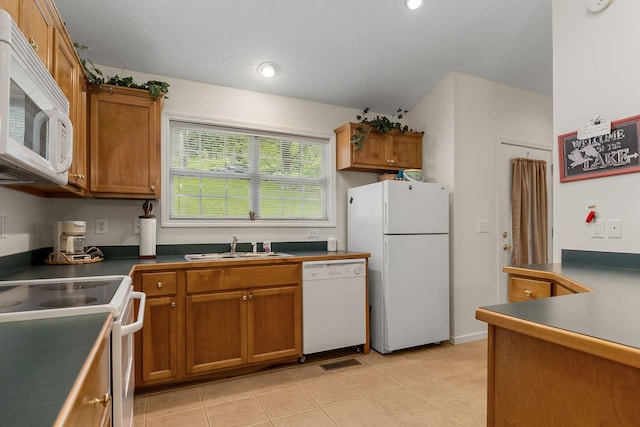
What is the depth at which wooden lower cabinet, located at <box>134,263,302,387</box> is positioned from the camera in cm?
235

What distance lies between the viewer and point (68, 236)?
7.80 feet

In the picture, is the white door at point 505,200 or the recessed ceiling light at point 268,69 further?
the white door at point 505,200

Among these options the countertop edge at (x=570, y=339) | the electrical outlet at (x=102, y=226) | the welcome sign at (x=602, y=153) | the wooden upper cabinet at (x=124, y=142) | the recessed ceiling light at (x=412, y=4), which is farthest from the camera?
the electrical outlet at (x=102, y=226)

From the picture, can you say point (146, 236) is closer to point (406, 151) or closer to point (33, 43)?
point (33, 43)

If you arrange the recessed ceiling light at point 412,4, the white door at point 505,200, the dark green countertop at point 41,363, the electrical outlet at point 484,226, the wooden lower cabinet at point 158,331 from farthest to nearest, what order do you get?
the white door at point 505,200, the electrical outlet at point 484,226, the recessed ceiling light at point 412,4, the wooden lower cabinet at point 158,331, the dark green countertop at point 41,363

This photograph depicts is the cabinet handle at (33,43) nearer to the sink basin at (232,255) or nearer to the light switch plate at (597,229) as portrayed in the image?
the sink basin at (232,255)

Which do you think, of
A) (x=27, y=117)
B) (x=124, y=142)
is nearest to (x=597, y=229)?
(x=27, y=117)

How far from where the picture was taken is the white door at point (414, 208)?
3.04 metres

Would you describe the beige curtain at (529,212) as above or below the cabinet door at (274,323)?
above

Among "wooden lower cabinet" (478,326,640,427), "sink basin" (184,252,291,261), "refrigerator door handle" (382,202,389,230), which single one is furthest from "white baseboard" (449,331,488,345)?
"wooden lower cabinet" (478,326,640,427)

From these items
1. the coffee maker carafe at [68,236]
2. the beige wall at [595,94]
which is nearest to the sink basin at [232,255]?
the coffee maker carafe at [68,236]

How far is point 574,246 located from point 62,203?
366 cm

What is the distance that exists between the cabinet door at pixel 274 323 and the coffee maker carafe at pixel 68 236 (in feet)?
4.15

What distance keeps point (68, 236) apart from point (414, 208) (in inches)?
107
